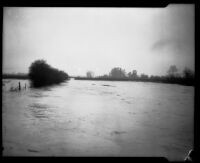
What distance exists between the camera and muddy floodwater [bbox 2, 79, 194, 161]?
2.56 m

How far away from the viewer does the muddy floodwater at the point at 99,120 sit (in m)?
2.56

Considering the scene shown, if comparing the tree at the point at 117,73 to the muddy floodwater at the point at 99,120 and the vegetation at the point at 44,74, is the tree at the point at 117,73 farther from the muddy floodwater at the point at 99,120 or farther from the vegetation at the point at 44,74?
the vegetation at the point at 44,74

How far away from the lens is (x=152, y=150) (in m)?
2.62

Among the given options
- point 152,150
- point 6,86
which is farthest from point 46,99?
point 152,150

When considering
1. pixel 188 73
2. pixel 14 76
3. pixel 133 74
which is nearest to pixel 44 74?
pixel 14 76

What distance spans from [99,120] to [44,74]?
1.26 metres

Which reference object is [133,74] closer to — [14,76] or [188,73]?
[188,73]

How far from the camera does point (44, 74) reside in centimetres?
279

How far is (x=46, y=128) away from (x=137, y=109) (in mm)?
1617

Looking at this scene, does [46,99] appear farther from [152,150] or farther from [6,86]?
[152,150]

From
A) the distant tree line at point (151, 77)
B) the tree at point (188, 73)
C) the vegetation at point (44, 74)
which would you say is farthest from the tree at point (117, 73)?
the tree at point (188, 73)

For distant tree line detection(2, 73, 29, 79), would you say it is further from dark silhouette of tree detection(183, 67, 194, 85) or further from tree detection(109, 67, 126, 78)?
dark silhouette of tree detection(183, 67, 194, 85)
